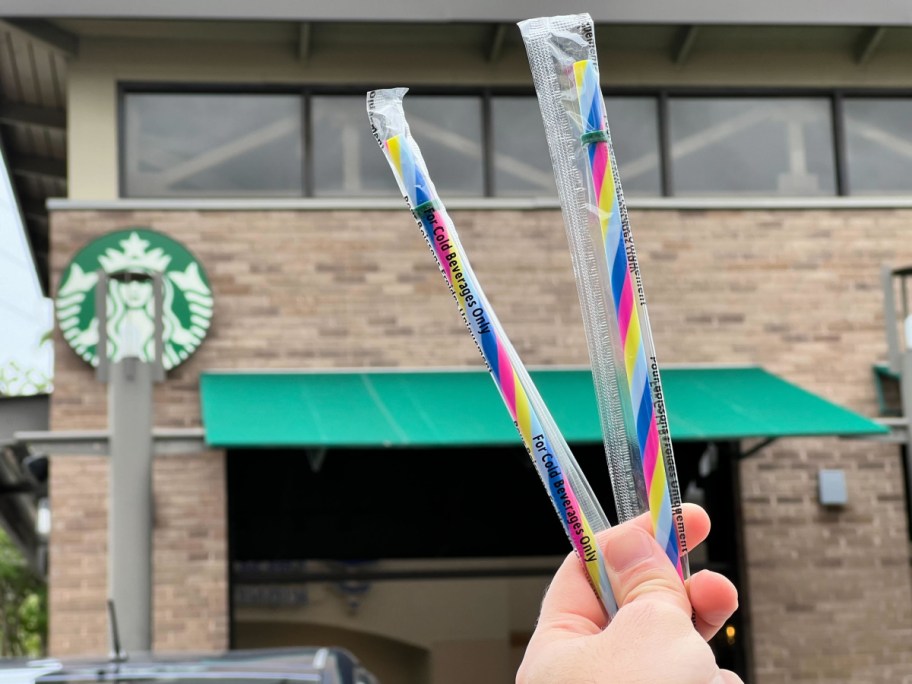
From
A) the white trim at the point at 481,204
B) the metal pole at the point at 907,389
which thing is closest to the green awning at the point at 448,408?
the metal pole at the point at 907,389

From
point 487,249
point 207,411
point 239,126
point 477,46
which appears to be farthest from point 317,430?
point 477,46

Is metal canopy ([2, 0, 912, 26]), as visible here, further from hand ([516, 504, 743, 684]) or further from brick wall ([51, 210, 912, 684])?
hand ([516, 504, 743, 684])

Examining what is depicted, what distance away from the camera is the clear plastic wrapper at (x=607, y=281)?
128 centimetres

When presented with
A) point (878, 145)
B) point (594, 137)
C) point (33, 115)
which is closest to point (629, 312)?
point (594, 137)

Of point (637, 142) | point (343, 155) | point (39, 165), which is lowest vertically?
point (343, 155)

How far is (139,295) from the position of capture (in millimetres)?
10547

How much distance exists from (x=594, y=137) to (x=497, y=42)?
1012 centimetres

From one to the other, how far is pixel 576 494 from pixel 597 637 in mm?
149

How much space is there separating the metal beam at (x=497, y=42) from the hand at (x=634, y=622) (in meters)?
10.0

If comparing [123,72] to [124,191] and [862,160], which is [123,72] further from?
[862,160]

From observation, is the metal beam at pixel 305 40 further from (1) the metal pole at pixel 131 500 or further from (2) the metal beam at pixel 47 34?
(1) the metal pole at pixel 131 500

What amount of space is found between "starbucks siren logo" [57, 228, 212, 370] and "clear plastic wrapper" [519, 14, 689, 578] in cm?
939

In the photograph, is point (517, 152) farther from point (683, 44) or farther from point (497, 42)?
point (683, 44)

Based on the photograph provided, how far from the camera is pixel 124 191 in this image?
1112 cm
